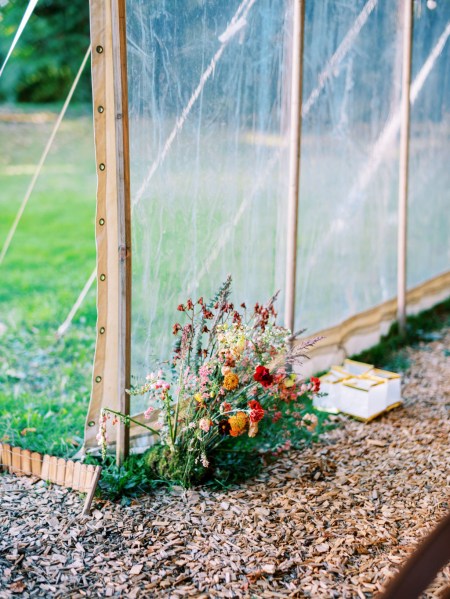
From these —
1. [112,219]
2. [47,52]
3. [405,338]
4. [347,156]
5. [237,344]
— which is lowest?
[405,338]

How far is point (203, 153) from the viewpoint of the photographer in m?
3.58

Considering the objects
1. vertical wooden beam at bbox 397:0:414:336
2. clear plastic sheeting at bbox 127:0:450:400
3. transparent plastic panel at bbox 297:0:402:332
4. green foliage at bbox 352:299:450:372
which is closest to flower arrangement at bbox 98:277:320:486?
clear plastic sheeting at bbox 127:0:450:400

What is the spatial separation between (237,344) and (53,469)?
0.99m

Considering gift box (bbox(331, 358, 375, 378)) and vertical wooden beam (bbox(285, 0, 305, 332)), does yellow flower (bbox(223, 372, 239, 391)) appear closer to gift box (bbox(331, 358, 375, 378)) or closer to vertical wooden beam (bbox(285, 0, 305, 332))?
vertical wooden beam (bbox(285, 0, 305, 332))

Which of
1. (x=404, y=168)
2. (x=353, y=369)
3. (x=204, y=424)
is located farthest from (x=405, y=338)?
(x=204, y=424)

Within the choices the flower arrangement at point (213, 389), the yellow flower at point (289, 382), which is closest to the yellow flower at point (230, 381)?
the flower arrangement at point (213, 389)

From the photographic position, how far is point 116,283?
126 inches

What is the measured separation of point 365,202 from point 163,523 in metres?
2.89

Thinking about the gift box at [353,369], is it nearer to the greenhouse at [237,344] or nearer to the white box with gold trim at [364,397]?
the greenhouse at [237,344]

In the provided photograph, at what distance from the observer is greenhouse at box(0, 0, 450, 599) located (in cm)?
275

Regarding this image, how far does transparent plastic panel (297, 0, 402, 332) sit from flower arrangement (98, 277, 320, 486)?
4.21 feet

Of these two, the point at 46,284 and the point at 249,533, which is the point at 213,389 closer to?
the point at 249,533

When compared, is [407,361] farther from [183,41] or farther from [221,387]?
[183,41]

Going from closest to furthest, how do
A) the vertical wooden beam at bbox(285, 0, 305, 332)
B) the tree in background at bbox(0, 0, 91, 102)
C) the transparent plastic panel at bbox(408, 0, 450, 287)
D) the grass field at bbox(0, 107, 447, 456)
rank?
1. the grass field at bbox(0, 107, 447, 456)
2. the vertical wooden beam at bbox(285, 0, 305, 332)
3. the transparent plastic panel at bbox(408, 0, 450, 287)
4. the tree in background at bbox(0, 0, 91, 102)
